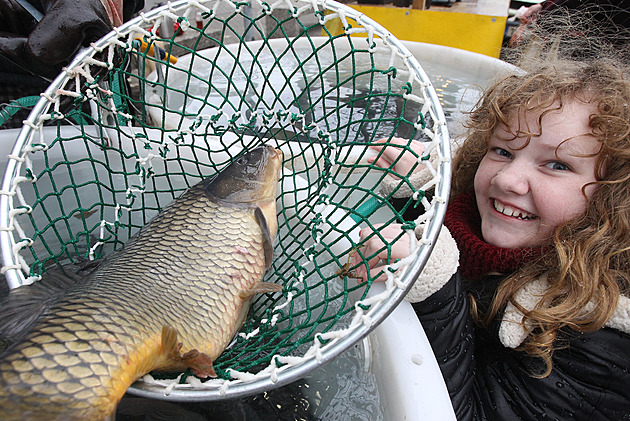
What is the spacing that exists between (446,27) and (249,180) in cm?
355

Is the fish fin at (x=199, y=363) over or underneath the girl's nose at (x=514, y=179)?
underneath

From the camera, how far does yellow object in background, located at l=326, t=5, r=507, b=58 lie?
150 inches

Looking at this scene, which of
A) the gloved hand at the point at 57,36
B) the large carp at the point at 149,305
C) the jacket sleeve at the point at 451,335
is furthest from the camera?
the gloved hand at the point at 57,36

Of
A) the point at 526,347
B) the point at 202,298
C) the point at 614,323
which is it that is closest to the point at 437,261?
the point at 526,347

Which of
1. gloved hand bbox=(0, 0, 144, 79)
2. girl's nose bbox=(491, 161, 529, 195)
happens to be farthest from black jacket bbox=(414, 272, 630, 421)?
gloved hand bbox=(0, 0, 144, 79)

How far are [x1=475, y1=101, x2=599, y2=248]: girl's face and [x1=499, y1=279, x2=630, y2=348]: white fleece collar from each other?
0.12 m

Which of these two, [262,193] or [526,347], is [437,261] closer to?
[526,347]

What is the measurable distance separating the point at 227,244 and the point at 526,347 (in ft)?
2.37

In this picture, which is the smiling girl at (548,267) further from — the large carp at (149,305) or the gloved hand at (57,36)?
the gloved hand at (57,36)

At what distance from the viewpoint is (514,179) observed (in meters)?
1.04

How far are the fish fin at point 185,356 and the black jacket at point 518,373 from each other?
1.70 feet

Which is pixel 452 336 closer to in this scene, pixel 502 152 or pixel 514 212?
pixel 514 212

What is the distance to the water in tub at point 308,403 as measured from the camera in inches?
37.9

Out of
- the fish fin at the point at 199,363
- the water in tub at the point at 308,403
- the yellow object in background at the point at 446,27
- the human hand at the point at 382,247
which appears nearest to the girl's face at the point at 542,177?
the human hand at the point at 382,247
